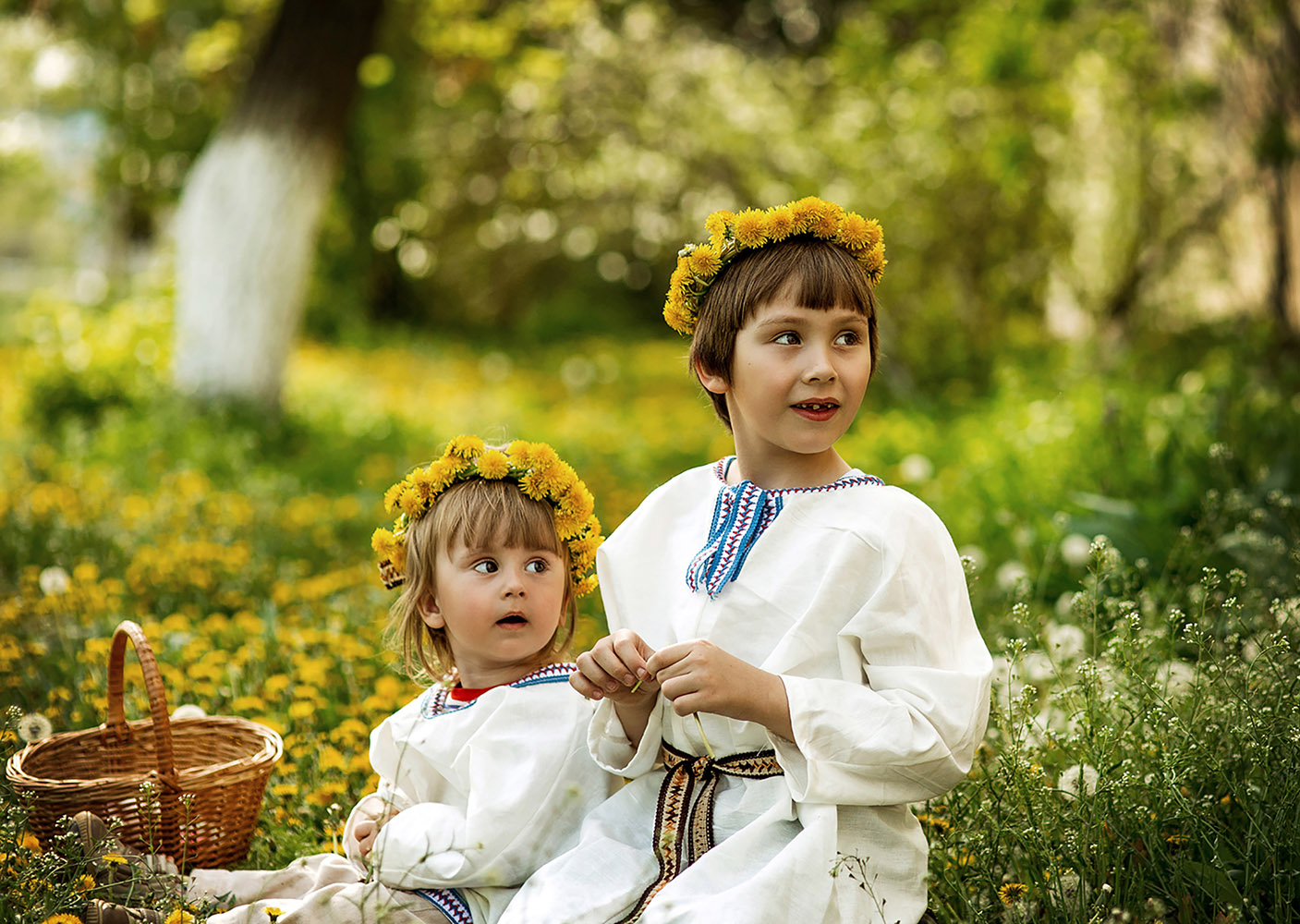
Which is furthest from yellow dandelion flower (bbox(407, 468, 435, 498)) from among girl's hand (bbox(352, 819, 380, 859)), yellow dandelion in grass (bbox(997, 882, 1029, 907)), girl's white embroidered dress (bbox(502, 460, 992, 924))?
yellow dandelion in grass (bbox(997, 882, 1029, 907))

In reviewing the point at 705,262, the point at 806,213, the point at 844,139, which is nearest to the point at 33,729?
the point at 705,262

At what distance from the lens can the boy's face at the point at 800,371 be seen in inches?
86.4

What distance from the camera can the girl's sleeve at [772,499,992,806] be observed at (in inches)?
78.1

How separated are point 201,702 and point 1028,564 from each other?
9.10ft

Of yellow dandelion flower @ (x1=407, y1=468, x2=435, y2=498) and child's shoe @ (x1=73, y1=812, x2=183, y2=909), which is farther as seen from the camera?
yellow dandelion flower @ (x1=407, y1=468, x2=435, y2=498)

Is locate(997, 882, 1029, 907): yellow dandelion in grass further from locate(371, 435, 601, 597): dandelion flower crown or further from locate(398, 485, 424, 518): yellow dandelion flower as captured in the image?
locate(398, 485, 424, 518): yellow dandelion flower

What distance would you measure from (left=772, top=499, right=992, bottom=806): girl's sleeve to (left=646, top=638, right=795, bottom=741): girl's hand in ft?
0.11

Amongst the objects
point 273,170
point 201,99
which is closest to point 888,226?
point 273,170

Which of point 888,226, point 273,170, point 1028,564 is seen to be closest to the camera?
point 1028,564

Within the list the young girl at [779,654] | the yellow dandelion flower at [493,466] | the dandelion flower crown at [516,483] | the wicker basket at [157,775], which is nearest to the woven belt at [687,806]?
the young girl at [779,654]

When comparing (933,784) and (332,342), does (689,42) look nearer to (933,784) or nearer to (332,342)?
(332,342)

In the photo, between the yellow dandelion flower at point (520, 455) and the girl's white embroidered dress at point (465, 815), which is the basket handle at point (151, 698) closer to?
the girl's white embroidered dress at point (465, 815)

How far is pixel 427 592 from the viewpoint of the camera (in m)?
2.59

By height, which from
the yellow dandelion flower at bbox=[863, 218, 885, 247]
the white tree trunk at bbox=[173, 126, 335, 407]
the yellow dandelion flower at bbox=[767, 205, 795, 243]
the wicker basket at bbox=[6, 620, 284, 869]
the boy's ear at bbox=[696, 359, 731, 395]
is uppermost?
the white tree trunk at bbox=[173, 126, 335, 407]
